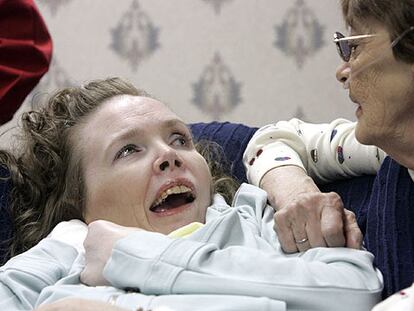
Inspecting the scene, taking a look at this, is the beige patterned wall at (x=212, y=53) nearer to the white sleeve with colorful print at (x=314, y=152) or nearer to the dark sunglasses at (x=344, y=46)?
the white sleeve with colorful print at (x=314, y=152)

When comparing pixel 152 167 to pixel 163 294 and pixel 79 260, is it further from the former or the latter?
pixel 163 294

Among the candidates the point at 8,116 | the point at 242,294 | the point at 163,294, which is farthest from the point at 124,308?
the point at 8,116

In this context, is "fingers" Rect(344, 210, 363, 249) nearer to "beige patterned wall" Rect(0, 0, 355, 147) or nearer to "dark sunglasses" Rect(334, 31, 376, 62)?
"dark sunglasses" Rect(334, 31, 376, 62)

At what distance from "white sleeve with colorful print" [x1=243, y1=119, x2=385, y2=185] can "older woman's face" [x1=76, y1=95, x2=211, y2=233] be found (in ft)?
0.53

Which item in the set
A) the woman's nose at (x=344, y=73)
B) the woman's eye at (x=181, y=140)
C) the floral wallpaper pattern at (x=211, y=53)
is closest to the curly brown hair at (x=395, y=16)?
the woman's nose at (x=344, y=73)

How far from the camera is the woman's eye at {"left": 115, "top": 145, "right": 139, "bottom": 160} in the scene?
4.98 feet

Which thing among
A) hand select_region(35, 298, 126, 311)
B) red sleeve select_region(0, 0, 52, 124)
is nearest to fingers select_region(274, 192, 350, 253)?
hand select_region(35, 298, 126, 311)

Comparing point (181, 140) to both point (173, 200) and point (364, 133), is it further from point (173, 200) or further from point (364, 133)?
point (364, 133)

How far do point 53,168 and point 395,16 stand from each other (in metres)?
0.86

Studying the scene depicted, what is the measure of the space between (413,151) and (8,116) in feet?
3.13

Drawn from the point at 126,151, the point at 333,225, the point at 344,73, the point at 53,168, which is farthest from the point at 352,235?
the point at 53,168

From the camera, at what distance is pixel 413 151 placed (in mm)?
1257

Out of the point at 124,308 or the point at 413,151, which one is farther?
the point at 413,151

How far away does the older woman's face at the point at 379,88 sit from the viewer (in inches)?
47.6
